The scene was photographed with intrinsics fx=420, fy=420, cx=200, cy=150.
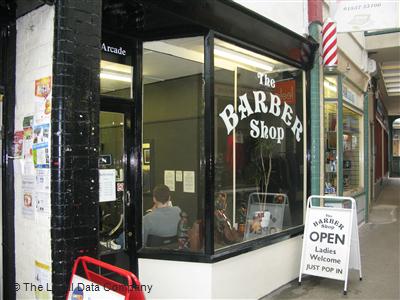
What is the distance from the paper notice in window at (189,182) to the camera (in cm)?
506

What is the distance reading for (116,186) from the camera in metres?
4.62

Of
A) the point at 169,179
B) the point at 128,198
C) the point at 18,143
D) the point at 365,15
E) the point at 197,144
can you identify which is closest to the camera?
the point at 18,143

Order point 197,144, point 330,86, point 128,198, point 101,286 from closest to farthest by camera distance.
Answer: point 101,286, point 128,198, point 197,144, point 330,86

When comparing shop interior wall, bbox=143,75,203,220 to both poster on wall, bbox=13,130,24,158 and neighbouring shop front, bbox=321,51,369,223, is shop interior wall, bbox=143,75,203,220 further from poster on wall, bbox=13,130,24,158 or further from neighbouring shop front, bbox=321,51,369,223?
neighbouring shop front, bbox=321,51,369,223

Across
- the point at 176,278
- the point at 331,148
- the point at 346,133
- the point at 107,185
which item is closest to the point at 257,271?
the point at 176,278

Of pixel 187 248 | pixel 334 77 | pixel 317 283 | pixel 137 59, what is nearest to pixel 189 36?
pixel 137 59

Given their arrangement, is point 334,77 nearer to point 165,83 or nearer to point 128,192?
point 165,83

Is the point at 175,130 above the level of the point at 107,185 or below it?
above

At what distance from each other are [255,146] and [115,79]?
2.11 metres

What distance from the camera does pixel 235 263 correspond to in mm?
4715

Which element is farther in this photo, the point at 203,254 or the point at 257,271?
the point at 257,271

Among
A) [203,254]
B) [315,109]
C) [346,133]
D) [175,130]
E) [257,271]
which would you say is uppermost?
[315,109]

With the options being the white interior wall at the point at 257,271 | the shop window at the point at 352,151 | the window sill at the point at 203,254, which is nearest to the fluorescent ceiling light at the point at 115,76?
the window sill at the point at 203,254

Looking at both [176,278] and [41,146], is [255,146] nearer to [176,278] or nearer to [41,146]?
[176,278]
